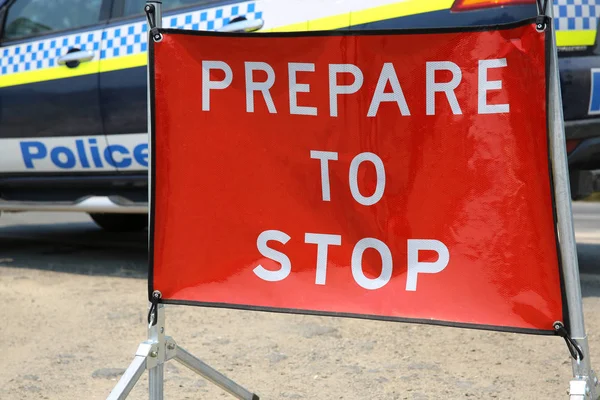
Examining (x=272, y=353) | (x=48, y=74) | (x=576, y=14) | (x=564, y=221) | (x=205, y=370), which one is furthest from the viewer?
(x=48, y=74)

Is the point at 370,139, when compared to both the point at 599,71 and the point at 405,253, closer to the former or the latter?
the point at 405,253

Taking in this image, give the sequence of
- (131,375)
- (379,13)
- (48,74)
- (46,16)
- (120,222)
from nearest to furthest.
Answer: (131,375)
(379,13)
(48,74)
(46,16)
(120,222)

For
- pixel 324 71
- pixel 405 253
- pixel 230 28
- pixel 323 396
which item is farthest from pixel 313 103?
pixel 230 28

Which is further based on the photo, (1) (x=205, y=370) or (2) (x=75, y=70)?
(2) (x=75, y=70)

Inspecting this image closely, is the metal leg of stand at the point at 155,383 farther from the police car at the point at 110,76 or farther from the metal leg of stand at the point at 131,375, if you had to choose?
the police car at the point at 110,76

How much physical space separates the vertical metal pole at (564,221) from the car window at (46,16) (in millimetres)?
3890

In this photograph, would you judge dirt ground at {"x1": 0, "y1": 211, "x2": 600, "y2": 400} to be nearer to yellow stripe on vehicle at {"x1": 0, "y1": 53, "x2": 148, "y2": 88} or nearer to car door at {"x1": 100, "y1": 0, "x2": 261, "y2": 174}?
car door at {"x1": 100, "y1": 0, "x2": 261, "y2": 174}

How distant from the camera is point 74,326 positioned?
4113 mm

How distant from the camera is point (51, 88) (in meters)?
5.41

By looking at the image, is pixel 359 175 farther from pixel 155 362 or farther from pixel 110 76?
pixel 110 76

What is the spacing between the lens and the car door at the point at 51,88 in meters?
5.30

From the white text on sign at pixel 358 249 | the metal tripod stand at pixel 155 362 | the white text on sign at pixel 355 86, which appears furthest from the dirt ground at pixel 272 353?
the white text on sign at pixel 355 86

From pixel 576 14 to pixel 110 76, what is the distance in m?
2.63

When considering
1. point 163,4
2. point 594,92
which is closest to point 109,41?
point 163,4
